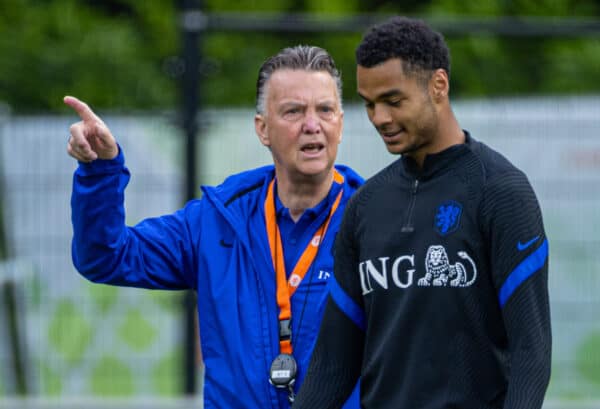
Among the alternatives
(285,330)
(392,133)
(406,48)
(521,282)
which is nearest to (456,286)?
(521,282)

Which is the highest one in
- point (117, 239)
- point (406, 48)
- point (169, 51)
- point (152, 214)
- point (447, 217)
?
point (169, 51)

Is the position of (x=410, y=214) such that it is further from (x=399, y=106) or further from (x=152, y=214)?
(x=152, y=214)

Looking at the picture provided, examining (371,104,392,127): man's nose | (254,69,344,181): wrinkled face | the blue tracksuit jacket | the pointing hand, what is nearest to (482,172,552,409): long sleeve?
(371,104,392,127): man's nose

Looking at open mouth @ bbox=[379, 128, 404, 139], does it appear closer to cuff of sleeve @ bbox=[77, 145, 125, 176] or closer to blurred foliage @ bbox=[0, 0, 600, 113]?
cuff of sleeve @ bbox=[77, 145, 125, 176]

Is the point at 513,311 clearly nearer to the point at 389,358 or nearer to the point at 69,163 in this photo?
the point at 389,358

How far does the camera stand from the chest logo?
312 centimetres

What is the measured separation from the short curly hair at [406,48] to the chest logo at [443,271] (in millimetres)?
458

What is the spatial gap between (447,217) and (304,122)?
3.25 ft

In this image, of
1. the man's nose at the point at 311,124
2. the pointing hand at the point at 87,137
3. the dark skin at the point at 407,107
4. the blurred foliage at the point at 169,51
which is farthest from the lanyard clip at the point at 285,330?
the blurred foliage at the point at 169,51

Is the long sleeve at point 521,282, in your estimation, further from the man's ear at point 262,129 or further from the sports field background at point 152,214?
the sports field background at point 152,214

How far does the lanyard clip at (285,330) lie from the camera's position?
3.87 metres

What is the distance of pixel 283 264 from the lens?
3969 mm

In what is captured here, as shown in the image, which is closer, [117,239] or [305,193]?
[117,239]

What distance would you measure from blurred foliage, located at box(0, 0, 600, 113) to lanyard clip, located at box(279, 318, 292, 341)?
796cm
